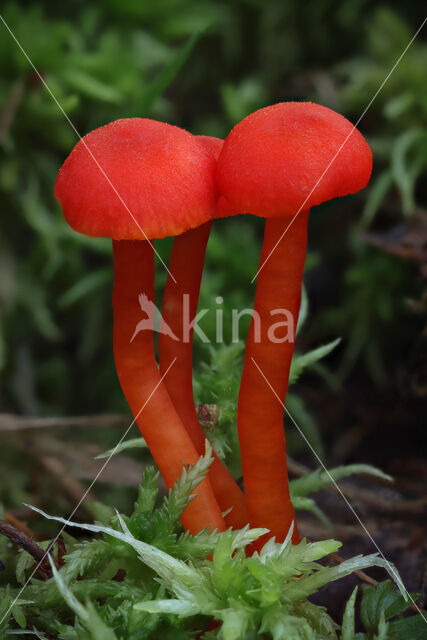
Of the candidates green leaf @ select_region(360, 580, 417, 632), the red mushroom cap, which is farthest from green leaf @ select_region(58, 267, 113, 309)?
green leaf @ select_region(360, 580, 417, 632)

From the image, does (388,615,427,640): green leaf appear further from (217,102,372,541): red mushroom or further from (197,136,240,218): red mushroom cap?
(197,136,240,218): red mushroom cap

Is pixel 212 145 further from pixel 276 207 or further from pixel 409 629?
pixel 409 629

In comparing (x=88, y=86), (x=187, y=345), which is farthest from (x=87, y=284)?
(x=187, y=345)

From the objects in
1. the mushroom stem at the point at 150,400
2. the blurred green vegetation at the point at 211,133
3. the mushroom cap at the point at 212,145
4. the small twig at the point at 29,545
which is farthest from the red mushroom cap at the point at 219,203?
the blurred green vegetation at the point at 211,133

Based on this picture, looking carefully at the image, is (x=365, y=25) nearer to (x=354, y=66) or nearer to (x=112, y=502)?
(x=354, y=66)

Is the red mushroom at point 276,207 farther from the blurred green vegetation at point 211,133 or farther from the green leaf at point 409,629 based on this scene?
the blurred green vegetation at point 211,133
